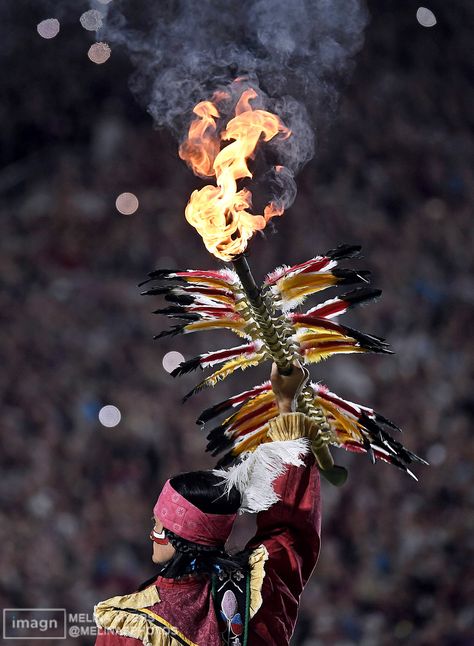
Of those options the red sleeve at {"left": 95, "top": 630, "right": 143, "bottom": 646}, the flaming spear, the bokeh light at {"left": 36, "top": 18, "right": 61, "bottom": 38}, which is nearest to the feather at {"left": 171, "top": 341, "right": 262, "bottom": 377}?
the flaming spear

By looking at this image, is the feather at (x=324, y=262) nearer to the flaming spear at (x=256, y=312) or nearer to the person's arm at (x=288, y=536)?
the flaming spear at (x=256, y=312)

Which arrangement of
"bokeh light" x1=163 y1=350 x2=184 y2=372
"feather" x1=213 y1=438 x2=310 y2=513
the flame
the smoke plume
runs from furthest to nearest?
"bokeh light" x1=163 y1=350 x2=184 y2=372 → the smoke plume → the flame → "feather" x1=213 y1=438 x2=310 y2=513

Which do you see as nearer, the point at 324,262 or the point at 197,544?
the point at 197,544

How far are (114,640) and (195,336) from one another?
2929 mm

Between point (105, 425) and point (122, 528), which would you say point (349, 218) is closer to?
A: point (105, 425)

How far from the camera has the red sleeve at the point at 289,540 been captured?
1.70 m

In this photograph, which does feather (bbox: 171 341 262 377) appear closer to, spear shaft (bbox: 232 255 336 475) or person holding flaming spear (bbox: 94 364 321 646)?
spear shaft (bbox: 232 255 336 475)

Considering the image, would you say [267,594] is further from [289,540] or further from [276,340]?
Result: [276,340]

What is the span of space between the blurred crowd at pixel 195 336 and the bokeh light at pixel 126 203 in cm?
4

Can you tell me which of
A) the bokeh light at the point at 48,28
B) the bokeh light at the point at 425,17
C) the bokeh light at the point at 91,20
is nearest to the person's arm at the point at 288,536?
the bokeh light at the point at 91,20

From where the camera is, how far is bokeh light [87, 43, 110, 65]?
14.8ft

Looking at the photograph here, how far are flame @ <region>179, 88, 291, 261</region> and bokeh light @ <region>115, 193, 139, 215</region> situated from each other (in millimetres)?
2430

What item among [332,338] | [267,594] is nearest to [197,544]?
[267,594]

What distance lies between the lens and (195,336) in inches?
176
